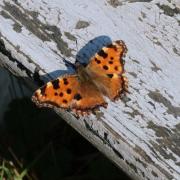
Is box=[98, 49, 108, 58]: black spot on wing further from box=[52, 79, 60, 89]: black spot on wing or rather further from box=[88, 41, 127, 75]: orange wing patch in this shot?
box=[52, 79, 60, 89]: black spot on wing

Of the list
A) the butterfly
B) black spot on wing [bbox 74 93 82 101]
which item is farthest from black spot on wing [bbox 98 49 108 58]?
black spot on wing [bbox 74 93 82 101]

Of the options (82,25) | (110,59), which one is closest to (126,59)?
(110,59)

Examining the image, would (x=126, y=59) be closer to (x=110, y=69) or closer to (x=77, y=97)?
(x=110, y=69)

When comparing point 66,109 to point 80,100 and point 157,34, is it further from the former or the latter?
point 157,34

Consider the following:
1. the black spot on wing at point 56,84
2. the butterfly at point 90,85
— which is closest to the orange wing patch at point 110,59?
the butterfly at point 90,85

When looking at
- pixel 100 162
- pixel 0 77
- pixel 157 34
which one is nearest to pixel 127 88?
pixel 157 34

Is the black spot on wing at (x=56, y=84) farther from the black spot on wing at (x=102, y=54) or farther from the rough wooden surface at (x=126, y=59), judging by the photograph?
the black spot on wing at (x=102, y=54)

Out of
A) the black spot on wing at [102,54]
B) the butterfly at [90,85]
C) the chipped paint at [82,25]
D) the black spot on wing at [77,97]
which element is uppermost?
the chipped paint at [82,25]

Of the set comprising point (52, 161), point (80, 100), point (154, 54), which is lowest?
point (52, 161)
